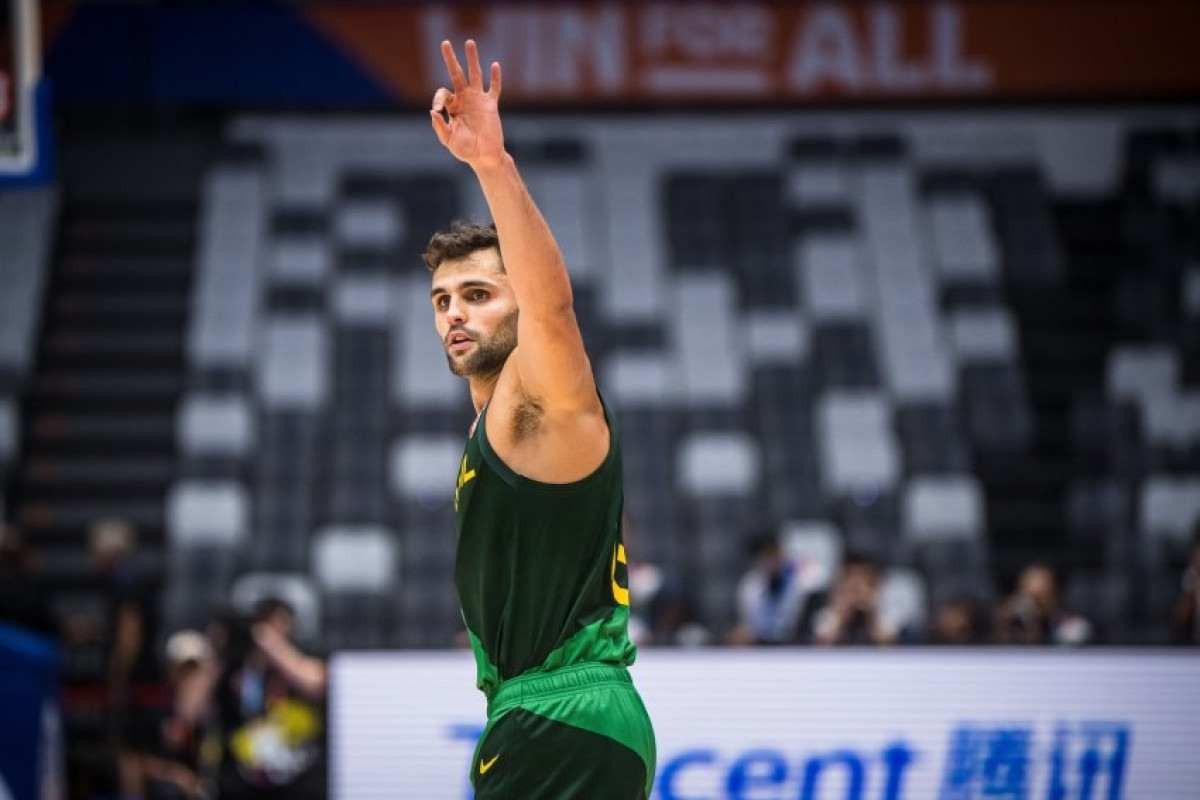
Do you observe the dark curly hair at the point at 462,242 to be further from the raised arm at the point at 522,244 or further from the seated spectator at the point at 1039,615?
the seated spectator at the point at 1039,615

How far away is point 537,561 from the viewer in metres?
3.03

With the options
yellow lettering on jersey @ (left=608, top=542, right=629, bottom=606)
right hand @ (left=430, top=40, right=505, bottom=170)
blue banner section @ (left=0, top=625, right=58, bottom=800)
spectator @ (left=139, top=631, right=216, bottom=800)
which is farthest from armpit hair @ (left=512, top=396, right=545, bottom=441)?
spectator @ (left=139, top=631, right=216, bottom=800)

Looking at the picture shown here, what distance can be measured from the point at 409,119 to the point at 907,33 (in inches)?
154

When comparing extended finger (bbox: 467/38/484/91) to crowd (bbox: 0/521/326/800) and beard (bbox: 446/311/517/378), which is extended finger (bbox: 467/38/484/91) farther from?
crowd (bbox: 0/521/326/800)

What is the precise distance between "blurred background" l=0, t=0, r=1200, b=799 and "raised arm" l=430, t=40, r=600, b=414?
7617 mm

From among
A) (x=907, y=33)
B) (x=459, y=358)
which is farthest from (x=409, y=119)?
(x=459, y=358)

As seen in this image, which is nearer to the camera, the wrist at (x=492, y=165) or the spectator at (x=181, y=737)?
the wrist at (x=492, y=165)

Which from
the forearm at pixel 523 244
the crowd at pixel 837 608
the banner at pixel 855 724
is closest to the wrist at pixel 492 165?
the forearm at pixel 523 244

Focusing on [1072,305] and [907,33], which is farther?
[1072,305]

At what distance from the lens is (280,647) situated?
24.7ft

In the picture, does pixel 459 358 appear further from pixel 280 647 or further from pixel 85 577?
pixel 85 577

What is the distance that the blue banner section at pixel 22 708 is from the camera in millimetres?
6379

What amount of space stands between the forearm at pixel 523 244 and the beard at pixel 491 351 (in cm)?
30

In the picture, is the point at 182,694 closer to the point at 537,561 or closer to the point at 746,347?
the point at 746,347
